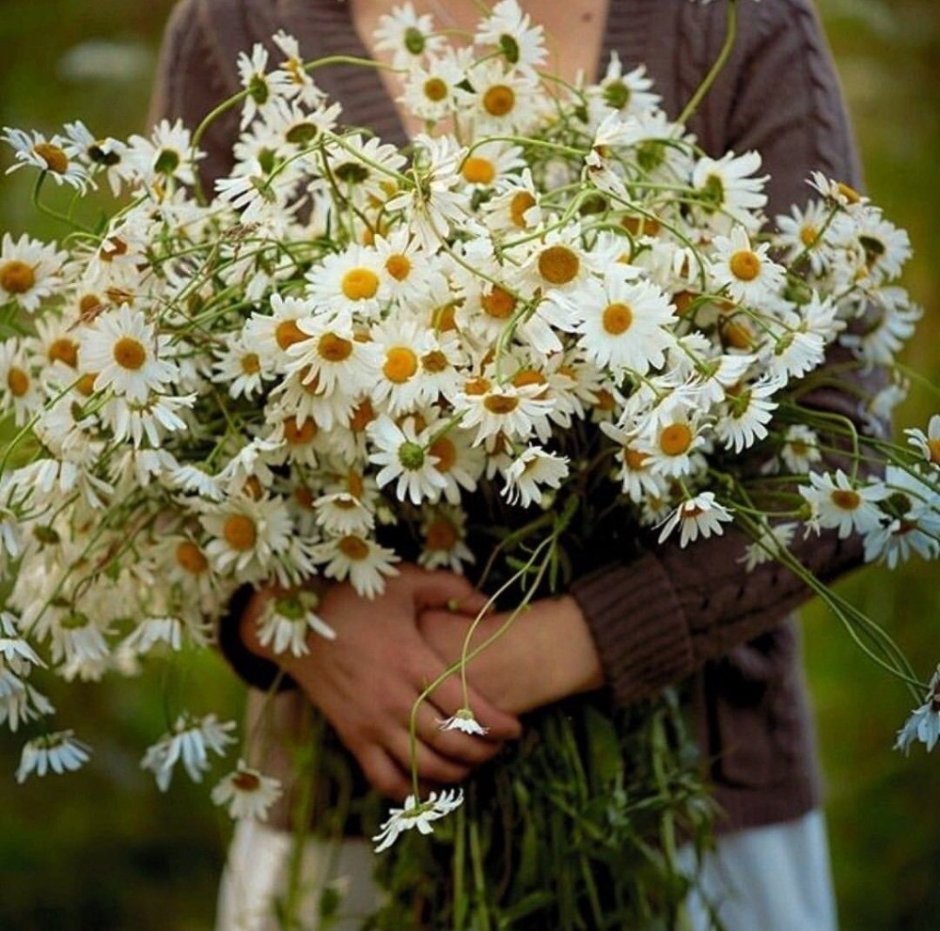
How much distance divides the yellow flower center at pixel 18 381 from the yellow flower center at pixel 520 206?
0.24 meters

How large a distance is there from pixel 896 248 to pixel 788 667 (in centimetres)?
33

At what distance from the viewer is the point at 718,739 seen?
969 millimetres

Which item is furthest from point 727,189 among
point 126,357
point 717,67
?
point 126,357

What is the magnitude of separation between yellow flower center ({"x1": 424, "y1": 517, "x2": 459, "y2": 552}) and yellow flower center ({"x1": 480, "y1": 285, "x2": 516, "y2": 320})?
0.56ft

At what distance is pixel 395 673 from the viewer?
2.73 feet

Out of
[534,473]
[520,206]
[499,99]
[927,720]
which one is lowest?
[927,720]

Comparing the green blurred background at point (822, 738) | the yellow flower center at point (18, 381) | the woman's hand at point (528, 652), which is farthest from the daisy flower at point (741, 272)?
the green blurred background at point (822, 738)

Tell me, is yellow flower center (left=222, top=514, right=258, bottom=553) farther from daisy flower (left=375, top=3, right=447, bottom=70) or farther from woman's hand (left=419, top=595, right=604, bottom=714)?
daisy flower (left=375, top=3, right=447, bottom=70)

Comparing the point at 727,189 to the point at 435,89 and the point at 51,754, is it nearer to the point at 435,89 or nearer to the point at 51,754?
the point at 435,89

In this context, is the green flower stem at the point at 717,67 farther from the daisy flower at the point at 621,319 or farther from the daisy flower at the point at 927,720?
the daisy flower at the point at 927,720

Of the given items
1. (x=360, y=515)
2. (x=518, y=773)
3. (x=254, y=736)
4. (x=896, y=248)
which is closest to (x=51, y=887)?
(x=254, y=736)

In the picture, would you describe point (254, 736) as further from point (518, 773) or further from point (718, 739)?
point (718, 739)

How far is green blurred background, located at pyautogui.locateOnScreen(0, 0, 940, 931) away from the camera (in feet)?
5.70

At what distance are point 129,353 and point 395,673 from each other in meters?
0.25
